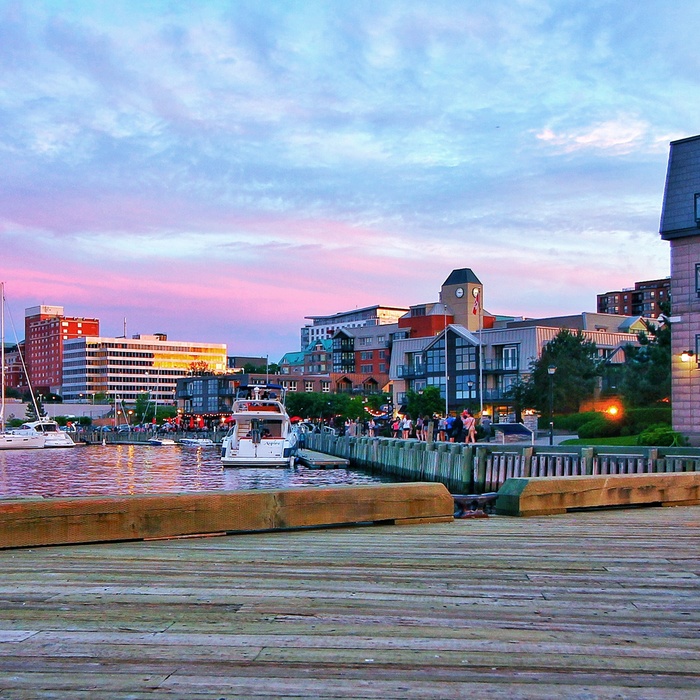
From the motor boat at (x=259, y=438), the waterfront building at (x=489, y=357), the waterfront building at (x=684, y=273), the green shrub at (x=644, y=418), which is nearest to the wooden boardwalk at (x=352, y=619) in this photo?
the waterfront building at (x=684, y=273)

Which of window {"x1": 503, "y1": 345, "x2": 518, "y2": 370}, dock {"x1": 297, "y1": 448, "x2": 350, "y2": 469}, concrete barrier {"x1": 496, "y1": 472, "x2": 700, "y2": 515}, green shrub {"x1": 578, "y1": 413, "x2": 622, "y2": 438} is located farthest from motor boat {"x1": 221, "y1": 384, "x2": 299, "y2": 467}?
window {"x1": 503, "y1": 345, "x2": 518, "y2": 370}

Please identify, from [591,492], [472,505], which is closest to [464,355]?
[591,492]

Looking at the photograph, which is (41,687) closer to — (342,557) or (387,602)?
(387,602)

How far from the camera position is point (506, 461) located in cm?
3353

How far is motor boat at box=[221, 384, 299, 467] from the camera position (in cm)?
5322

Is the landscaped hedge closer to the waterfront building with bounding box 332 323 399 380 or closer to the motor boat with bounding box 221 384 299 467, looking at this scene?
the motor boat with bounding box 221 384 299 467

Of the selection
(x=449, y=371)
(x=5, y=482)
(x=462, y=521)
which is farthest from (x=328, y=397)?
(x=462, y=521)

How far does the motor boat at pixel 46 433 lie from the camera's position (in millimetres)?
93125

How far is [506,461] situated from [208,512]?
24.7 m

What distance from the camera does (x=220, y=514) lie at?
1009cm

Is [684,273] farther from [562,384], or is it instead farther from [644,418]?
→ [562,384]

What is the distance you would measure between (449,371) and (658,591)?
9707cm

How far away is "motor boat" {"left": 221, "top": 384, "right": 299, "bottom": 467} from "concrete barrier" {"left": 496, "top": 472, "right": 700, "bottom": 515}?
131 feet

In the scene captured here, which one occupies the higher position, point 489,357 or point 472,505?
point 489,357
